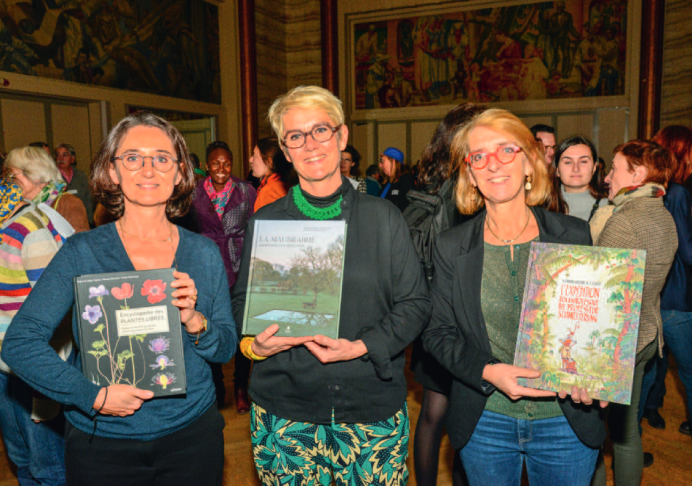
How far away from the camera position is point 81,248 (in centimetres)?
165

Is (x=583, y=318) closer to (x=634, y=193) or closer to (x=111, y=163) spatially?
(x=634, y=193)

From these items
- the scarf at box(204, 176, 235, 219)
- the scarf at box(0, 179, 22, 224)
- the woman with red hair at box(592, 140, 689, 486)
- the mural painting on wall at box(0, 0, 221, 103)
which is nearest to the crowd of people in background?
the woman with red hair at box(592, 140, 689, 486)

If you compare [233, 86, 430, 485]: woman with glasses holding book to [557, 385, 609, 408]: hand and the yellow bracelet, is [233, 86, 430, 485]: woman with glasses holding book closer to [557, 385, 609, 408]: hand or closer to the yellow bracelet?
the yellow bracelet

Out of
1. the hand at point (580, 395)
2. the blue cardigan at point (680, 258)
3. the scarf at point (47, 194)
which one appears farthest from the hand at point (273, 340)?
the blue cardigan at point (680, 258)

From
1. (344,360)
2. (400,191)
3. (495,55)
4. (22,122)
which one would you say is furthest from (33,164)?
(495,55)

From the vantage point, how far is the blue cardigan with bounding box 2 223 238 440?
5.02 feet

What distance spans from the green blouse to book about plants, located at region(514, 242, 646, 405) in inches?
6.2

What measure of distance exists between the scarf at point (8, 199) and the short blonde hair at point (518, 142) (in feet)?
7.05

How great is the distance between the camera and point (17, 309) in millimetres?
2521

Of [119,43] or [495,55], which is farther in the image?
[495,55]

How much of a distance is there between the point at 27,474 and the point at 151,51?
32.0 ft

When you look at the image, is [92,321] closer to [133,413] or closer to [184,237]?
[133,413]

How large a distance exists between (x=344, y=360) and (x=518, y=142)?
3.15 ft

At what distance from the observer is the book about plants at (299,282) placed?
5.47 ft
